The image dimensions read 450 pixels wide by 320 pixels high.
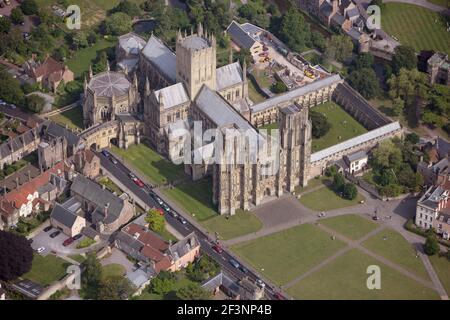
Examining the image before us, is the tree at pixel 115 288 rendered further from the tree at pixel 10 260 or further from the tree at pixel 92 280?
the tree at pixel 10 260

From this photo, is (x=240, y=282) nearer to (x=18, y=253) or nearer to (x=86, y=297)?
(x=86, y=297)

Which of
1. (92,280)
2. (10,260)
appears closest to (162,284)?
(92,280)

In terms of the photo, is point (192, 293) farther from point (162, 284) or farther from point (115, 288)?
point (115, 288)

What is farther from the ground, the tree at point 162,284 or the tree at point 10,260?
the tree at point 10,260

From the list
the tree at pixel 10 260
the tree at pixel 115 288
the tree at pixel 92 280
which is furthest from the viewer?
the tree at pixel 92 280

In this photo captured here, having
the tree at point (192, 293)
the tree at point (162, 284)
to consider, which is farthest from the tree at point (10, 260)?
the tree at point (192, 293)

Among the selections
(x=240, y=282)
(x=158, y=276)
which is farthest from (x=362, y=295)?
(x=158, y=276)
